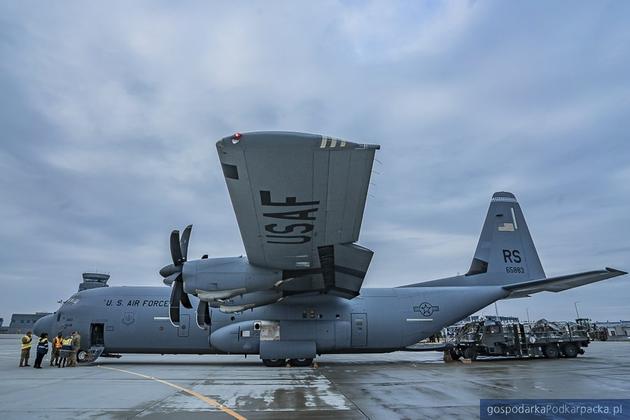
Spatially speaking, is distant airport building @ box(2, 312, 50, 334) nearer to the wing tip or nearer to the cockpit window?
the cockpit window

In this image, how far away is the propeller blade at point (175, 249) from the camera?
14352 mm

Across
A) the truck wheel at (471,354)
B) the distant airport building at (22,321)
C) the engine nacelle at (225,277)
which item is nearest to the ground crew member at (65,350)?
the engine nacelle at (225,277)

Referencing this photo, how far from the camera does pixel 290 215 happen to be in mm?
9281

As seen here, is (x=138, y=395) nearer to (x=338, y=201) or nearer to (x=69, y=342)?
(x=338, y=201)

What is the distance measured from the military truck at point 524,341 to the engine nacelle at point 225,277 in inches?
536

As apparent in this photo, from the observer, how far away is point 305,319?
723 inches

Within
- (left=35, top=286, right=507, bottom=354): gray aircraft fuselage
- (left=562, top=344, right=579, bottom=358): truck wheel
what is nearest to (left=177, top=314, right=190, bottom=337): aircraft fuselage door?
(left=35, top=286, right=507, bottom=354): gray aircraft fuselage

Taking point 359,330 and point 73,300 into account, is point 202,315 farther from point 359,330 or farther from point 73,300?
point 73,300

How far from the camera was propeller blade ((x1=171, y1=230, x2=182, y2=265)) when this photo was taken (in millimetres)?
14352

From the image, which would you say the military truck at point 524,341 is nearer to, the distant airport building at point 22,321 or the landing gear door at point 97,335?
the landing gear door at point 97,335

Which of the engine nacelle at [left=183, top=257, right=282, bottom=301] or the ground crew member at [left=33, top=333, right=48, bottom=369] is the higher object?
the engine nacelle at [left=183, top=257, right=282, bottom=301]

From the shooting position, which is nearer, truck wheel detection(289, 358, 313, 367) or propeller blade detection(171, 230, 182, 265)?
propeller blade detection(171, 230, 182, 265)

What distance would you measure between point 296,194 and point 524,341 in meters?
17.5

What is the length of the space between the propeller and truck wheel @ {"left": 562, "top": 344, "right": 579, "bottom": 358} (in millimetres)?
18734
